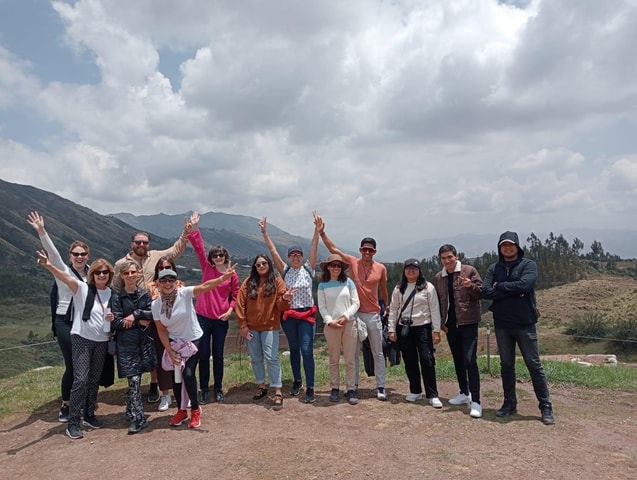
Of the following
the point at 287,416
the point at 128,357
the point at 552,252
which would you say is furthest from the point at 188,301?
the point at 552,252

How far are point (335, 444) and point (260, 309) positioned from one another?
7.31 feet

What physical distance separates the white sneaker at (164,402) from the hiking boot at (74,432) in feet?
3.56

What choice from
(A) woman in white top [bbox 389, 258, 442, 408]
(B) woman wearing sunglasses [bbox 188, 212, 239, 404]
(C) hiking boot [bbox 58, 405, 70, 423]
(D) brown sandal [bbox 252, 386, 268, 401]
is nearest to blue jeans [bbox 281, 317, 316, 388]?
(D) brown sandal [bbox 252, 386, 268, 401]

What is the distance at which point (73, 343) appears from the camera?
579cm

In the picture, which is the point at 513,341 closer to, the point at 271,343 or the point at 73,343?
the point at 271,343

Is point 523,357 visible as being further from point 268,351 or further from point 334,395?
point 268,351

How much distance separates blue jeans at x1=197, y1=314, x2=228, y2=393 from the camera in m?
6.77

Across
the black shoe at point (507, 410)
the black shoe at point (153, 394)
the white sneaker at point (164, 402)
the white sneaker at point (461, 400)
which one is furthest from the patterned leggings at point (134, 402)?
the black shoe at point (507, 410)

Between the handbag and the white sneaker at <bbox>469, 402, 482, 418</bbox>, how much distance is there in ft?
14.4

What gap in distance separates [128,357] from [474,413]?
4683 mm

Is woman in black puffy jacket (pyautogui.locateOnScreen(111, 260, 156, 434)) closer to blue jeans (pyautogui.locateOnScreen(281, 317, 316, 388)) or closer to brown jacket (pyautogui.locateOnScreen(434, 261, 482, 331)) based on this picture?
blue jeans (pyautogui.locateOnScreen(281, 317, 316, 388))

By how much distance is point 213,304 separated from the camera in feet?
22.1

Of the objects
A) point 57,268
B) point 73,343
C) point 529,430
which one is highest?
point 57,268

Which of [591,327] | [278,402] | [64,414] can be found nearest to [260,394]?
[278,402]
